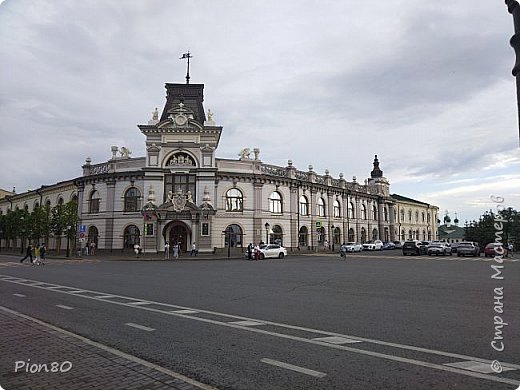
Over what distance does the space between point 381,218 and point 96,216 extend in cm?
4535

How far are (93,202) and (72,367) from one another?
44437mm

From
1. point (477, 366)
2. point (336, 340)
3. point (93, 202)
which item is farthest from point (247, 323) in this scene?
point (93, 202)

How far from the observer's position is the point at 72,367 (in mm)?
5695

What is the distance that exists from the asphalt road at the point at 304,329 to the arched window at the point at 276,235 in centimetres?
3109

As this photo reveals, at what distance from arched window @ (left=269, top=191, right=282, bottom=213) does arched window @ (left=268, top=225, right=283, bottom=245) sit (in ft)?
6.56

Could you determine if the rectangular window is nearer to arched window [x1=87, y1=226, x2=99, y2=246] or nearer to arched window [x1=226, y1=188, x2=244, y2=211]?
arched window [x1=226, y1=188, x2=244, y2=211]

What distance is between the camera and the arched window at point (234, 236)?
144 feet

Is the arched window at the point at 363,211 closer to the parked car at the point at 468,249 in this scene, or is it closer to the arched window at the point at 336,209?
the arched window at the point at 336,209

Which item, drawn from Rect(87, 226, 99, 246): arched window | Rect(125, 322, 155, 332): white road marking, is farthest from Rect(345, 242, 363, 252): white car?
Rect(125, 322, 155, 332): white road marking

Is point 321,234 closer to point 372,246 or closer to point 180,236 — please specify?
point 372,246

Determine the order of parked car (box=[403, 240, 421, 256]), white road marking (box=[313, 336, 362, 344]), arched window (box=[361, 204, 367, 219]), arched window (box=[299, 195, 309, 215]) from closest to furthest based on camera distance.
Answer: white road marking (box=[313, 336, 362, 344]) < parked car (box=[403, 240, 421, 256]) < arched window (box=[299, 195, 309, 215]) < arched window (box=[361, 204, 367, 219])

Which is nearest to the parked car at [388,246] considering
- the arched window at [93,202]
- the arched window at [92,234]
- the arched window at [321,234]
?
the arched window at [321,234]

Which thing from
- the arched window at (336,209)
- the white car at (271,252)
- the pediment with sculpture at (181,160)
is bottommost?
the white car at (271,252)

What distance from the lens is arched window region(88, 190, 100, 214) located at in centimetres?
4647
